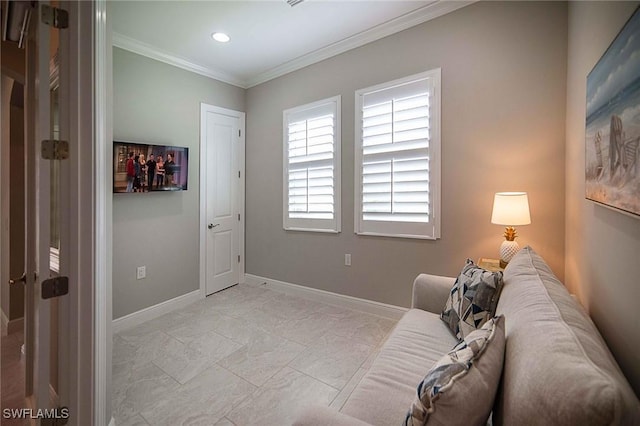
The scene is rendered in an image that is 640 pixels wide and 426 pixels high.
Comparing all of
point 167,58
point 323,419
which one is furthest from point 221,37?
point 323,419

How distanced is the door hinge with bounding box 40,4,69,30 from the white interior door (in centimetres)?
241

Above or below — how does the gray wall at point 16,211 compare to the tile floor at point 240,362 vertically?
above

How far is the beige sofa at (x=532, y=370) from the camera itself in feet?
1.90

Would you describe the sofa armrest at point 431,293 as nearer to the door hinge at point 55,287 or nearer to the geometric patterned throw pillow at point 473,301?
the geometric patterned throw pillow at point 473,301

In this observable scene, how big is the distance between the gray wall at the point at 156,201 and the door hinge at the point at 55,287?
1.84m

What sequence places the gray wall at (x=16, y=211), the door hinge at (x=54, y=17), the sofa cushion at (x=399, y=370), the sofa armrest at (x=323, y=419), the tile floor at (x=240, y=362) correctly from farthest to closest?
the gray wall at (x=16, y=211), the tile floor at (x=240, y=362), the door hinge at (x=54, y=17), the sofa cushion at (x=399, y=370), the sofa armrest at (x=323, y=419)

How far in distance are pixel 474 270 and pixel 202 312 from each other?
2.86 m

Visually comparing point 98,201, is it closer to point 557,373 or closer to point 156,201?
point 557,373

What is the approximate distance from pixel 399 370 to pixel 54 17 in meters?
2.25

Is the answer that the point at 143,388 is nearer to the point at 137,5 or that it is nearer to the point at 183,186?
the point at 183,186

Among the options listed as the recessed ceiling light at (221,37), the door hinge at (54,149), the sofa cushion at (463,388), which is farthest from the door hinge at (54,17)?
the sofa cushion at (463,388)

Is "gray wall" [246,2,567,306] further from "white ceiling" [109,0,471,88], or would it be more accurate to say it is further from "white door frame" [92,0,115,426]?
"white door frame" [92,0,115,426]

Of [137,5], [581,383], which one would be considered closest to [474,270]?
[581,383]

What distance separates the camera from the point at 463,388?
0.77 metres
